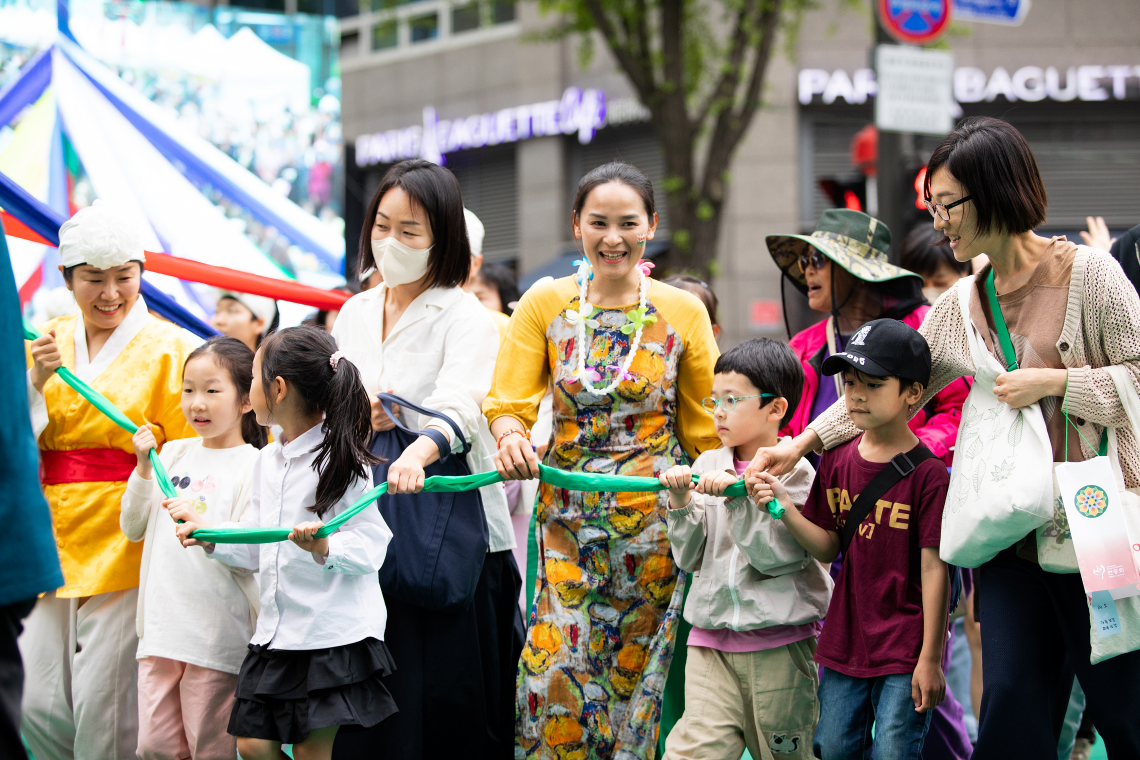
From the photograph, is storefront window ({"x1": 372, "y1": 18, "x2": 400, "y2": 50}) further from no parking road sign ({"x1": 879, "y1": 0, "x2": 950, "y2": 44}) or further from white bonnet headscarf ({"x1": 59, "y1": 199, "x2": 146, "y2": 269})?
white bonnet headscarf ({"x1": 59, "y1": 199, "x2": 146, "y2": 269})

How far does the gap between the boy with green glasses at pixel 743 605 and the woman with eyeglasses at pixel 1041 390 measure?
22.6 inches

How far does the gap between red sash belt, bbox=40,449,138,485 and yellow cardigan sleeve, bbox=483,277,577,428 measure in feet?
4.57

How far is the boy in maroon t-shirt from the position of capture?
3.03 m

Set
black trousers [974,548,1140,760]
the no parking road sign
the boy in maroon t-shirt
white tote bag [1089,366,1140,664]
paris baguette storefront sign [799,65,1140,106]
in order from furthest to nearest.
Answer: paris baguette storefront sign [799,65,1140,106] → the no parking road sign → the boy in maroon t-shirt → black trousers [974,548,1140,760] → white tote bag [1089,366,1140,664]

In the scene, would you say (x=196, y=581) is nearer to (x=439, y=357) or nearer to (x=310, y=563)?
(x=310, y=563)

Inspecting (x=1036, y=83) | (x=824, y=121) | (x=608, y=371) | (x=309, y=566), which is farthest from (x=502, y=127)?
(x=309, y=566)

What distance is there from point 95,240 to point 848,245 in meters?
2.77

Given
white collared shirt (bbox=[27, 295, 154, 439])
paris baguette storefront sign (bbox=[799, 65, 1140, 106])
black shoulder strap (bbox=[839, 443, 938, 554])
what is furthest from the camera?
paris baguette storefront sign (bbox=[799, 65, 1140, 106])

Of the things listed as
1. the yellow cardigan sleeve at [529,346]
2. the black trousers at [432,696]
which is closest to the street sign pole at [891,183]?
the yellow cardigan sleeve at [529,346]

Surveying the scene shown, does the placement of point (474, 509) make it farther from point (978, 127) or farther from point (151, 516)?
point (978, 127)

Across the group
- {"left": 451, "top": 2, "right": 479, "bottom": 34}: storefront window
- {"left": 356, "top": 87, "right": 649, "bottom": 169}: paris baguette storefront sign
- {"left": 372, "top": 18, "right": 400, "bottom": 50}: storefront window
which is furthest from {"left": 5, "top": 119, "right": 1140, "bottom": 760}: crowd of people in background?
{"left": 372, "top": 18, "right": 400, "bottom": 50}: storefront window

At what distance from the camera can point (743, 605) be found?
3.25 m

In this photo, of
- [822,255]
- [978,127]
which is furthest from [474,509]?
[978,127]

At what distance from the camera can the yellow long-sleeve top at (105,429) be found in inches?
147
